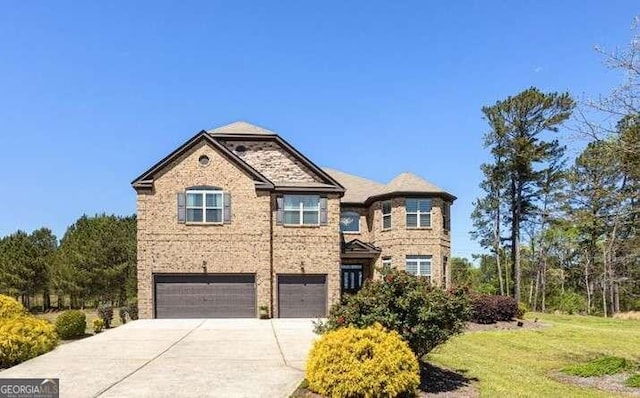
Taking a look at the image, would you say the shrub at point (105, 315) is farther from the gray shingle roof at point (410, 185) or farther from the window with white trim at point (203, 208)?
the gray shingle roof at point (410, 185)

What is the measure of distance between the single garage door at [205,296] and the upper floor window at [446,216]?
10.9 metres

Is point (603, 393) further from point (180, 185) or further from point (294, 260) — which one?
point (180, 185)

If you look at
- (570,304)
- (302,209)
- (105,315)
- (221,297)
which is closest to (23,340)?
(105,315)

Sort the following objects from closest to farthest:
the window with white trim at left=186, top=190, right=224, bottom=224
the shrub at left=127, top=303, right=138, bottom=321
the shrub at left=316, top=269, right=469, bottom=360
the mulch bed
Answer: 1. the mulch bed
2. the shrub at left=316, top=269, right=469, bottom=360
3. the shrub at left=127, top=303, right=138, bottom=321
4. the window with white trim at left=186, top=190, right=224, bottom=224

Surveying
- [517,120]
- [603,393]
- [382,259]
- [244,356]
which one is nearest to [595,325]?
[382,259]

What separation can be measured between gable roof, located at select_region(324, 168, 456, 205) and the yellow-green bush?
17.8 metres

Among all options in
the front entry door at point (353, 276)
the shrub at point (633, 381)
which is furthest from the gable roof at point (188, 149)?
the shrub at point (633, 381)

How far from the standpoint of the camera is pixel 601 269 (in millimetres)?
40688

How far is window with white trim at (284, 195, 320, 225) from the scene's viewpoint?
79.8ft

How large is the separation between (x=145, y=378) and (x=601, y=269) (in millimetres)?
40280

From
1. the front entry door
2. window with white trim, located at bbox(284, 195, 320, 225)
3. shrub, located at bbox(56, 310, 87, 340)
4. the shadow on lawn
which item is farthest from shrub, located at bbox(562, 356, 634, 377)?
the front entry door

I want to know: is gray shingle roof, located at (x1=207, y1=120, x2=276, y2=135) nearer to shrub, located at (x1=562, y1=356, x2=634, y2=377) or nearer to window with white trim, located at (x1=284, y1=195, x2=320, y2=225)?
window with white trim, located at (x1=284, y1=195, x2=320, y2=225)

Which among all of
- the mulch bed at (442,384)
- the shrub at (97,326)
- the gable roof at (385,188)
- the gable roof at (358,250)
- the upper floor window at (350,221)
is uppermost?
the gable roof at (385,188)

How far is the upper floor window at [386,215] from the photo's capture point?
27.3m
